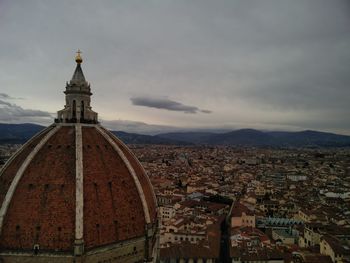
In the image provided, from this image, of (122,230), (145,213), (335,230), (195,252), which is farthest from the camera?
(335,230)

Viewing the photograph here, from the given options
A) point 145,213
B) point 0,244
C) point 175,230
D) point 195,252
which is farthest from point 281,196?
point 0,244

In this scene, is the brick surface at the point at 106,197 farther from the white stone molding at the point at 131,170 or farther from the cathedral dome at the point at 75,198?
the white stone molding at the point at 131,170

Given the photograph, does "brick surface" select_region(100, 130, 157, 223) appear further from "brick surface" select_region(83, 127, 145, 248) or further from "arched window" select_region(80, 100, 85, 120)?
"arched window" select_region(80, 100, 85, 120)

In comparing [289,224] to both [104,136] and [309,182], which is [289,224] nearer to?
[104,136]

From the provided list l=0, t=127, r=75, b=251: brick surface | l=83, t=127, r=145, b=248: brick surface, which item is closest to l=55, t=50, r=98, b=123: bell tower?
l=83, t=127, r=145, b=248: brick surface

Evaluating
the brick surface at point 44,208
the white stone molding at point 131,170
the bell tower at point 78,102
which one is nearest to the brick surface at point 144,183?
the white stone molding at point 131,170
